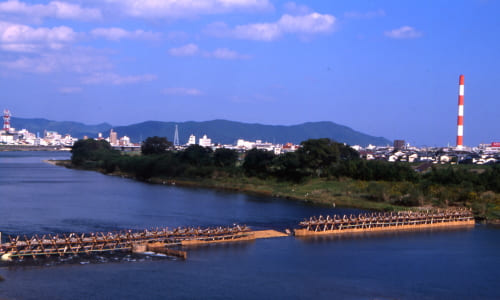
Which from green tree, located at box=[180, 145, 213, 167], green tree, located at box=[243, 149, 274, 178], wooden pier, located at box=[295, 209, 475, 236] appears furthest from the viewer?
green tree, located at box=[180, 145, 213, 167]

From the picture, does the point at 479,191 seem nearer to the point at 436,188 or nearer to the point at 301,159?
the point at 436,188

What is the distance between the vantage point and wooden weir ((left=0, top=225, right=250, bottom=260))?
49.1ft

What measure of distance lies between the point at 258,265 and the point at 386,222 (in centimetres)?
914

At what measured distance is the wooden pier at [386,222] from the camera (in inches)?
832

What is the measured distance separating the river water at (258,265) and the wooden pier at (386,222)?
0.88 m

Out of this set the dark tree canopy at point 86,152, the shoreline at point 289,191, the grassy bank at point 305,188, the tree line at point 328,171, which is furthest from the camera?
the dark tree canopy at point 86,152

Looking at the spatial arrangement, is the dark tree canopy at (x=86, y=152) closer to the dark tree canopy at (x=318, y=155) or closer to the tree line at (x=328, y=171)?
the tree line at (x=328, y=171)

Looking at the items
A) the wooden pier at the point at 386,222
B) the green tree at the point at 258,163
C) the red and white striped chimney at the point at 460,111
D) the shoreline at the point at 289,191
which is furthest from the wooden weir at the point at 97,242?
the red and white striped chimney at the point at 460,111

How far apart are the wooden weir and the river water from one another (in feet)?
2.61

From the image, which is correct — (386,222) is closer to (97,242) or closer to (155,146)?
(97,242)

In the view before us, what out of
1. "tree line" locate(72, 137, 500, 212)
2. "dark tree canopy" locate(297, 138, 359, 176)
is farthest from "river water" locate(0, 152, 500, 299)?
"dark tree canopy" locate(297, 138, 359, 176)

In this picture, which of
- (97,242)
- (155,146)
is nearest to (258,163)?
(97,242)

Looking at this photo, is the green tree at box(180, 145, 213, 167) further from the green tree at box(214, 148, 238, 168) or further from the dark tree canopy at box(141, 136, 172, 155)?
the dark tree canopy at box(141, 136, 172, 155)

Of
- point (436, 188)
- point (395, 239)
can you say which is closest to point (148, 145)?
point (436, 188)
